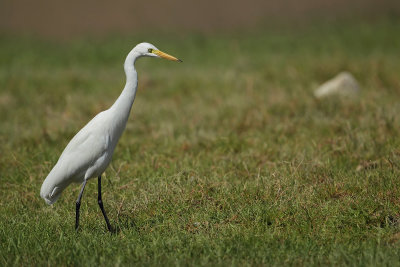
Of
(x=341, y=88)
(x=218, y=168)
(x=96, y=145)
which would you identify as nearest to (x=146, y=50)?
(x=96, y=145)

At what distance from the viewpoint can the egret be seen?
419 centimetres

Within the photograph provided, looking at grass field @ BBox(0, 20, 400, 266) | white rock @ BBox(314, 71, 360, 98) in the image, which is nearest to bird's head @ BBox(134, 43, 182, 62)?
grass field @ BBox(0, 20, 400, 266)

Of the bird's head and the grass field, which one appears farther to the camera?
the bird's head

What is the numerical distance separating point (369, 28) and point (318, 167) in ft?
33.4

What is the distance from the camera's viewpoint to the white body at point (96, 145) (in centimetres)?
419

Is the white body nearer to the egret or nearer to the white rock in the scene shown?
the egret

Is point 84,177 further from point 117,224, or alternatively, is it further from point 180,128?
point 180,128

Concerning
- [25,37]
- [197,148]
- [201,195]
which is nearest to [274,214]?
[201,195]

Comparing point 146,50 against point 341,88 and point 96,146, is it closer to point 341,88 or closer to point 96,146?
point 96,146

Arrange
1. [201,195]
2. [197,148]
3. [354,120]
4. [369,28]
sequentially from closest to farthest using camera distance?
[201,195] < [197,148] < [354,120] < [369,28]

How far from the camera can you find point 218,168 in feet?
18.1

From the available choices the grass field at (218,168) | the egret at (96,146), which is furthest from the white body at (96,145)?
the grass field at (218,168)

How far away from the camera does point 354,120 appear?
6.88m

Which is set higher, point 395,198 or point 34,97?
point 395,198
